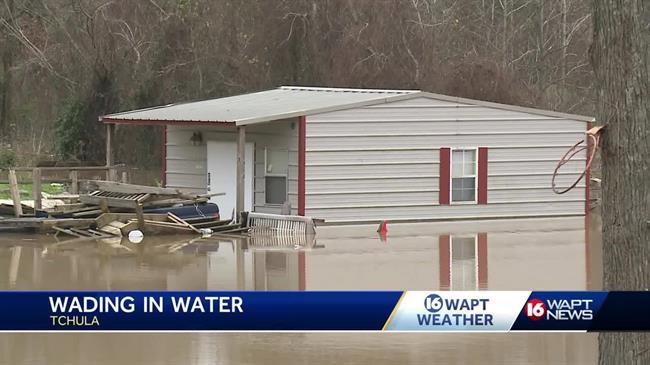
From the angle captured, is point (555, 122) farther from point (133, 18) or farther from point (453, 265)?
point (133, 18)

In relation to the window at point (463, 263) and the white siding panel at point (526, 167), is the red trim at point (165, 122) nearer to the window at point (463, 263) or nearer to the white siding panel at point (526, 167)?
the window at point (463, 263)

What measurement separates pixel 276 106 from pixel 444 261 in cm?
888

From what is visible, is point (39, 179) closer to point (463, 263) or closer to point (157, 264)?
point (157, 264)

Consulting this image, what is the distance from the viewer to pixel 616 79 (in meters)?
5.23

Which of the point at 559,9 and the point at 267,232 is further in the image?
the point at 559,9

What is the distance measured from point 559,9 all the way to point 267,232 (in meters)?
32.1

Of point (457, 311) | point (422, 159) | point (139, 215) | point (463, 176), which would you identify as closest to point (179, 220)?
point (139, 215)

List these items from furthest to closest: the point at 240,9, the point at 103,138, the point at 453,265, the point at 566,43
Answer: the point at 566,43 → the point at 240,9 → the point at 103,138 → the point at 453,265

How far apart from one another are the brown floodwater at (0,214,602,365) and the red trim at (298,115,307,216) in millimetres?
888

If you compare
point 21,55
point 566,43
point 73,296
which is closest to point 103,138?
point 21,55

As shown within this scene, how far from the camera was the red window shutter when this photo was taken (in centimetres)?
2975

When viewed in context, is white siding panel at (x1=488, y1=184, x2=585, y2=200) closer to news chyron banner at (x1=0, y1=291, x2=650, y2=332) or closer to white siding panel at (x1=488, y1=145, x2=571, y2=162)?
white siding panel at (x1=488, y1=145, x2=571, y2=162)

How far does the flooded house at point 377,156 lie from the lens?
27.6 m

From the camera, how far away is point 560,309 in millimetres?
5230
